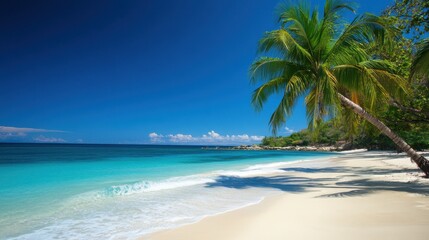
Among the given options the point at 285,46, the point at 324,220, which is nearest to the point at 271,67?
the point at 285,46

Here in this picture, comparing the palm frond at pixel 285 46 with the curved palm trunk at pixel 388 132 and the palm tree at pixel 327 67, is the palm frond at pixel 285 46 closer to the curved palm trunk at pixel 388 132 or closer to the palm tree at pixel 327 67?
the palm tree at pixel 327 67

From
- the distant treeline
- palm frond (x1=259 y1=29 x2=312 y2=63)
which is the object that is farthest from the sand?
palm frond (x1=259 y1=29 x2=312 y2=63)

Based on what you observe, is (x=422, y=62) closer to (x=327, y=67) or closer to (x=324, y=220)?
(x=327, y=67)

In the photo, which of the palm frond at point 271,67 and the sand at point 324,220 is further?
the palm frond at point 271,67

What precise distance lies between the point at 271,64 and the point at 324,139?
214ft

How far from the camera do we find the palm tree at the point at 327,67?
744 centimetres

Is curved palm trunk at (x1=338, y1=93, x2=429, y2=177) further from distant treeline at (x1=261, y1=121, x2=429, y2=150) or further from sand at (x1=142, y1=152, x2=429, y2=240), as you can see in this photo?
sand at (x1=142, y1=152, x2=429, y2=240)

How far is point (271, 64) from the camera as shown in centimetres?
873

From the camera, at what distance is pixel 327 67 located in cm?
812

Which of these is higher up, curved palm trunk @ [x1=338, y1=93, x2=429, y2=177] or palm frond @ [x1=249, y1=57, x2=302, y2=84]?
palm frond @ [x1=249, y1=57, x2=302, y2=84]

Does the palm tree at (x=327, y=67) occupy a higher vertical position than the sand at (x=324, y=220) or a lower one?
higher

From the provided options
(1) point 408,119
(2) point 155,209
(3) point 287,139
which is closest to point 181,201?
(2) point 155,209

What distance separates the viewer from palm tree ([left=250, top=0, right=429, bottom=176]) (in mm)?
7441

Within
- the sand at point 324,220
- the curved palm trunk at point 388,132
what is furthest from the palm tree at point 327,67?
the sand at point 324,220
